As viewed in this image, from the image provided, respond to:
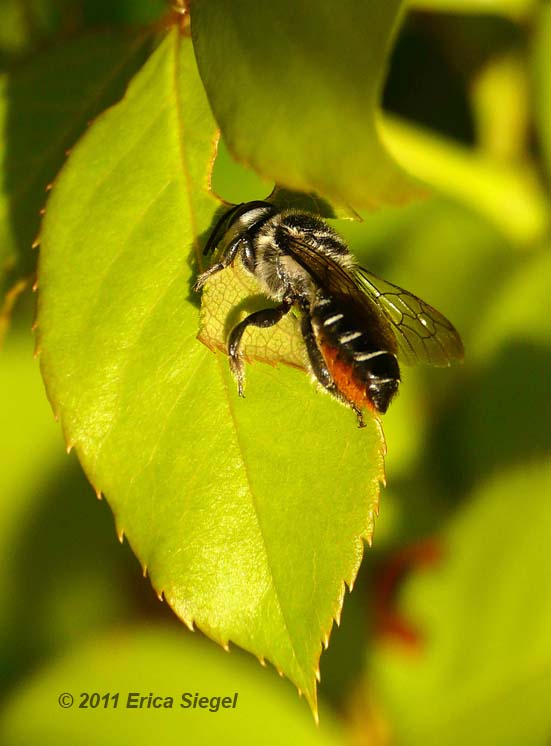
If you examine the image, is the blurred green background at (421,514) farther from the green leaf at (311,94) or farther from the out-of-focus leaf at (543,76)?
the green leaf at (311,94)

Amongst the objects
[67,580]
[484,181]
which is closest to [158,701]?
[67,580]

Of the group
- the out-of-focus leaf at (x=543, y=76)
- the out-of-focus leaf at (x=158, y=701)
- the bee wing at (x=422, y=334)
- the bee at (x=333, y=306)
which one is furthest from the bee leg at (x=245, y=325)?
the out-of-focus leaf at (x=158, y=701)

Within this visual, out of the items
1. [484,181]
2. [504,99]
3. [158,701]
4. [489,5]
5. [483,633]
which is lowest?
[158,701]

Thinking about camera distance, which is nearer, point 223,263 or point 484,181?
point 223,263

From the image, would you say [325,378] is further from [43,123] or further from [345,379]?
[43,123]

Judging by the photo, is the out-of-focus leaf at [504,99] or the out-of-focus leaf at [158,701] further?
the out-of-focus leaf at [504,99]

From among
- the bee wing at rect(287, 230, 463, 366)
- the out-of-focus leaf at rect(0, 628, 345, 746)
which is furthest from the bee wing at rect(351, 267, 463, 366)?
the out-of-focus leaf at rect(0, 628, 345, 746)

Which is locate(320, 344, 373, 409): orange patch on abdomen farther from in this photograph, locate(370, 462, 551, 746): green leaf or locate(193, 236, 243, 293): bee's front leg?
locate(370, 462, 551, 746): green leaf
